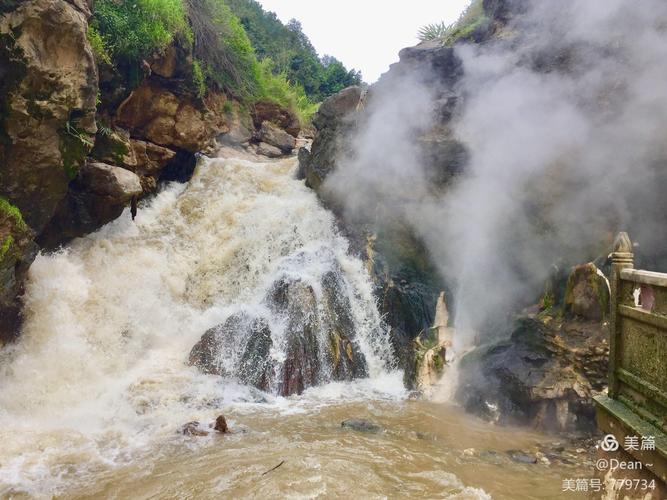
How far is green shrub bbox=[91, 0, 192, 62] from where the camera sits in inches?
379

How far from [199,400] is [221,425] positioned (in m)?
1.11

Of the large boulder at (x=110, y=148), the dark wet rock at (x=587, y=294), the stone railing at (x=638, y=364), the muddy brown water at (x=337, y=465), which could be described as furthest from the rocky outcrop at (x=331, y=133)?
the stone railing at (x=638, y=364)

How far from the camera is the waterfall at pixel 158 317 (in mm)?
5922

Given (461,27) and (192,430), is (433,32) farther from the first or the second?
(192,430)

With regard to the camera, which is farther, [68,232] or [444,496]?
[68,232]

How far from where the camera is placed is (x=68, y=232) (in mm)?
8992

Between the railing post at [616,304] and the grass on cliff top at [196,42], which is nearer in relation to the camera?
the railing post at [616,304]

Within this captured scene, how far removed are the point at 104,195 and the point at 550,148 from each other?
9.01m

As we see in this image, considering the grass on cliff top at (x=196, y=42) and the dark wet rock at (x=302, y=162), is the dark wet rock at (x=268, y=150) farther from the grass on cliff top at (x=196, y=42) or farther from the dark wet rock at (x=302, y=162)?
the dark wet rock at (x=302, y=162)

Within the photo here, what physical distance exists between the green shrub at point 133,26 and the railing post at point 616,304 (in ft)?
32.8

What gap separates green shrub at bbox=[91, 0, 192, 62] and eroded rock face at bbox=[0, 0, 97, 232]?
88.3 inches

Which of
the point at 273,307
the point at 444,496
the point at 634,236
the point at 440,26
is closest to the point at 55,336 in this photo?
the point at 273,307

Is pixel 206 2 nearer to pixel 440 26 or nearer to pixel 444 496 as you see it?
pixel 440 26

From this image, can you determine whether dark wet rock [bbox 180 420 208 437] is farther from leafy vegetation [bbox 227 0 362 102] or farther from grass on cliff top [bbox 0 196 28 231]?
leafy vegetation [bbox 227 0 362 102]
